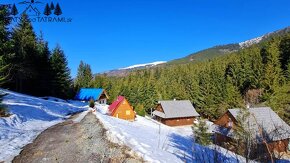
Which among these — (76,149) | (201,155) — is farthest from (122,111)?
(201,155)

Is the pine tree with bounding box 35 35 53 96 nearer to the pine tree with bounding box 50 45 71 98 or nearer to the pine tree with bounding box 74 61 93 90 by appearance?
the pine tree with bounding box 50 45 71 98

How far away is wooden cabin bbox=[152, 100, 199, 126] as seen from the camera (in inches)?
2172

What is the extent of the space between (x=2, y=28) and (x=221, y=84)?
58233 millimetres

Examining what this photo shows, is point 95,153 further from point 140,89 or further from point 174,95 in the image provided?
point 174,95

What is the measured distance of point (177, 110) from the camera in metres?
56.6

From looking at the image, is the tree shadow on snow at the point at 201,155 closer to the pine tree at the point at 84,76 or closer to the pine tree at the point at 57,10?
the pine tree at the point at 57,10

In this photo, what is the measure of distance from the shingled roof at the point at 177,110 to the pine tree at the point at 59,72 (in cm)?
2233

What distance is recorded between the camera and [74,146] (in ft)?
43.5

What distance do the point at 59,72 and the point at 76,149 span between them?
40812mm

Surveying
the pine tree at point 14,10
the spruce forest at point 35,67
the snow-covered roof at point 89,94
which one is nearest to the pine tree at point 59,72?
the spruce forest at point 35,67

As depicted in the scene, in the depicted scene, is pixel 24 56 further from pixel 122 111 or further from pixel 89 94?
pixel 89 94

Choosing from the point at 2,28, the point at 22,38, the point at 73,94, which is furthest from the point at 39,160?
the point at 73,94

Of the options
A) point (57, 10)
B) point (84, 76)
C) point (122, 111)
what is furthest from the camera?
point (84, 76)

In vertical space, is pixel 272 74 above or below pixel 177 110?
above
